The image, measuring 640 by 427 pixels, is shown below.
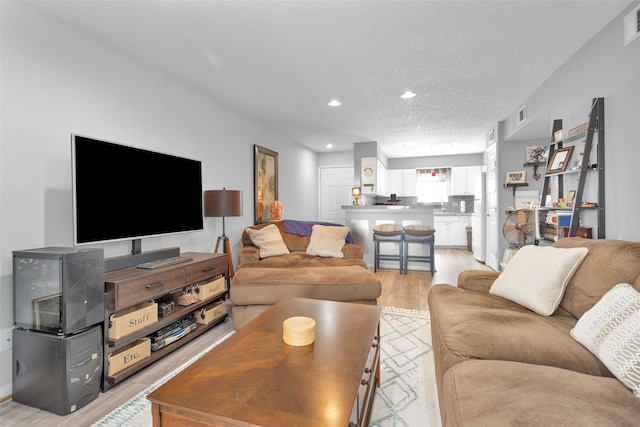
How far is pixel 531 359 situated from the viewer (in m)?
1.25

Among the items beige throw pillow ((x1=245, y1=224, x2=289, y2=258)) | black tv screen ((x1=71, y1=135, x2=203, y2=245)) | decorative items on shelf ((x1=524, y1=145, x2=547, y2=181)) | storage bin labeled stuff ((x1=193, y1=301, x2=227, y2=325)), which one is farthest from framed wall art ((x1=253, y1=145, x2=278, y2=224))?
decorative items on shelf ((x1=524, y1=145, x2=547, y2=181))

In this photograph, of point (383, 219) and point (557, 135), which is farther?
point (383, 219)

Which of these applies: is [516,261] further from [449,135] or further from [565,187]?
[449,135]

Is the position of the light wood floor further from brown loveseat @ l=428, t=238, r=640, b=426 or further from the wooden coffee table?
brown loveseat @ l=428, t=238, r=640, b=426

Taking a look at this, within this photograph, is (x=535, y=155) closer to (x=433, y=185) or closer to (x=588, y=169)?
(x=588, y=169)

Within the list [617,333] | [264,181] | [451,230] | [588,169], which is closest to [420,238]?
[588,169]

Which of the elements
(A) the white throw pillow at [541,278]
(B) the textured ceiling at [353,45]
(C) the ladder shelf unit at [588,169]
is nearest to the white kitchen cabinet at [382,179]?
(B) the textured ceiling at [353,45]

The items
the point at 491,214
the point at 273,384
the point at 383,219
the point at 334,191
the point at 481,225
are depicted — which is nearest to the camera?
the point at 273,384

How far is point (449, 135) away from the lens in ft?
18.4

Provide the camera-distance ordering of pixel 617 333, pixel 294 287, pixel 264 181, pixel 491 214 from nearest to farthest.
Result: pixel 617 333, pixel 294 287, pixel 264 181, pixel 491 214

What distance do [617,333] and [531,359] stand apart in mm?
314

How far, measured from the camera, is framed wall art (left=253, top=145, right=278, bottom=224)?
4.57 metres

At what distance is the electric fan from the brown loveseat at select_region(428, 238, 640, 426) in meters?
1.45

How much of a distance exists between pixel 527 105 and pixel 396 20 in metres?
2.66
